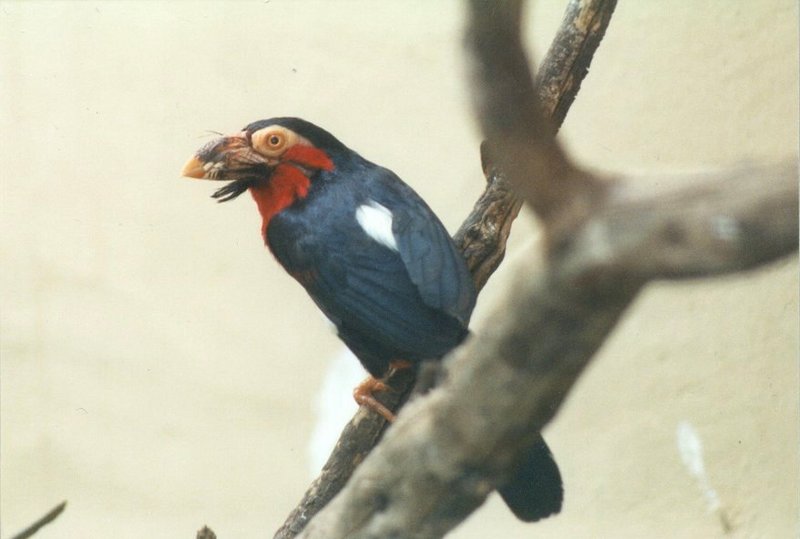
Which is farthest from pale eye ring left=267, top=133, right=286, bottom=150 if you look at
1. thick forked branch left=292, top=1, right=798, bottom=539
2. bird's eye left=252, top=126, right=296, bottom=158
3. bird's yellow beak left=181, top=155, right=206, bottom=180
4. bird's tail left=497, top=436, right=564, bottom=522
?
thick forked branch left=292, top=1, right=798, bottom=539

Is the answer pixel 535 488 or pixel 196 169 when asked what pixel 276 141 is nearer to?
pixel 196 169

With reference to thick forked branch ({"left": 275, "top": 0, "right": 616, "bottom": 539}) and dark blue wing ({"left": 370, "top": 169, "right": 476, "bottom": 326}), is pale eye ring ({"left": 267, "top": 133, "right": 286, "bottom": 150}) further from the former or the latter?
thick forked branch ({"left": 275, "top": 0, "right": 616, "bottom": 539})

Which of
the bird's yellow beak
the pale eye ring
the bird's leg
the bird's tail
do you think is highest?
the bird's yellow beak

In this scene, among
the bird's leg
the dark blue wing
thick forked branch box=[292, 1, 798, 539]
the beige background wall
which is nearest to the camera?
thick forked branch box=[292, 1, 798, 539]

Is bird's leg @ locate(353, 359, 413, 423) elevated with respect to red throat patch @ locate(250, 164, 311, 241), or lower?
lower

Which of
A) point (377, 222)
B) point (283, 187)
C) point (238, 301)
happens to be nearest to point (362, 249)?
point (377, 222)

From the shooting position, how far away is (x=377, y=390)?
1588 mm

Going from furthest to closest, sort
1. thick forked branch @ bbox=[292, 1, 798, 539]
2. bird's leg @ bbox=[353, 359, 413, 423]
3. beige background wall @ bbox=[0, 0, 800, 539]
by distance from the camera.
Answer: beige background wall @ bbox=[0, 0, 800, 539]
bird's leg @ bbox=[353, 359, 413, 423]
thick forked branch @ bbox=[292, 1, 798, 539]

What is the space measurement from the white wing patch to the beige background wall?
0.39m

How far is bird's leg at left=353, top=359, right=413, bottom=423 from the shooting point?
60.4 inches

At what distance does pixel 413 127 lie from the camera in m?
2.06

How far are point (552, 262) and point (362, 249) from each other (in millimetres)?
832

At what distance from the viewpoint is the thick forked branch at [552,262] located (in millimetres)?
595

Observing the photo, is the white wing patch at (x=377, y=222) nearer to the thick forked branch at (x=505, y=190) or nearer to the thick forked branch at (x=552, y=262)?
the thick forked branch at (x=505, y=190)
